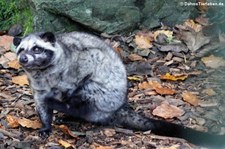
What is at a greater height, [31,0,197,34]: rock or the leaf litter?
[31,0,197,34]: rock

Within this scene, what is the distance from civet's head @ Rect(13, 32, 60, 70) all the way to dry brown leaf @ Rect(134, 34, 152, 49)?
178 centimetres

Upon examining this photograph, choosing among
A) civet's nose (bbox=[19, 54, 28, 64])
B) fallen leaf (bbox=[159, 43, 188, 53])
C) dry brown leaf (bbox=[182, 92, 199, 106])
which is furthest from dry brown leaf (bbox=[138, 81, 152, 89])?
civet's nose (bbox=[19, 54, 28, 64])

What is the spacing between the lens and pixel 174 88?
22.1 ft

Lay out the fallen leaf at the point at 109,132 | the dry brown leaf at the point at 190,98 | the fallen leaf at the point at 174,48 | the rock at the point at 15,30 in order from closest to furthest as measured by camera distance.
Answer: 1. the fallen leaf at the point at 109,132
2. the dry brown leaf at the point at 190,98
3. the fallen leaf at the point at 174,48
4. the rock at the point at 15,30

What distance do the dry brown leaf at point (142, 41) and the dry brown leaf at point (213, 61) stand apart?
2.32 feet

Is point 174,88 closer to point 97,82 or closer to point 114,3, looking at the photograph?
point 97,82

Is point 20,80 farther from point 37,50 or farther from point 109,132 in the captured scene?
point 109,132

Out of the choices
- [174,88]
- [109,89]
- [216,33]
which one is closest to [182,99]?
[174,88]

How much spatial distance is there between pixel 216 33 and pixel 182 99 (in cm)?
151

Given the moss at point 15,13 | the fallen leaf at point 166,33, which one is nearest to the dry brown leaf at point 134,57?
the fallen leaf at point 166,33

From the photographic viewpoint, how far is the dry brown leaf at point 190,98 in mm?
6449

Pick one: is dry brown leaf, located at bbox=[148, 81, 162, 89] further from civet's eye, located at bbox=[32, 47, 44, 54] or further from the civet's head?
civet's eye, located at bbox=[32, 47, 44, 54]

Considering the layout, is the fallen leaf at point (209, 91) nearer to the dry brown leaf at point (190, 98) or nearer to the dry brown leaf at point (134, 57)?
the dry brown leaf at point (190, 98)

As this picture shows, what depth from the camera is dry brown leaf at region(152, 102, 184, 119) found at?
6.21 m
